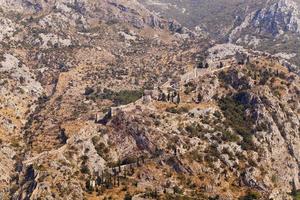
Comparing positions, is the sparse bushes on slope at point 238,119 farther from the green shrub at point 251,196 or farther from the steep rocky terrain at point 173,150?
the green shrub at point 251,196

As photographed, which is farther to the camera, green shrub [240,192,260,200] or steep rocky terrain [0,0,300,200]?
green shrub [240,192,260,200]

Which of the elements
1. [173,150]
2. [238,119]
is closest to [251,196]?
[173,150]

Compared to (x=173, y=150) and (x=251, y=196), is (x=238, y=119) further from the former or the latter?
(x=251, y=196)

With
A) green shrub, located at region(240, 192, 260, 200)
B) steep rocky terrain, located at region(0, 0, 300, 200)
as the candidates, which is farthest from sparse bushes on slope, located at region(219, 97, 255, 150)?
green shrub, located at region(240, 192, 260, 200)

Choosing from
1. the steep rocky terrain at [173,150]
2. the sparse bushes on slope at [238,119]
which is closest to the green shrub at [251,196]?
the steep rocky terrain at [173,150]

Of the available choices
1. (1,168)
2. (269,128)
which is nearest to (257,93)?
(269,128)

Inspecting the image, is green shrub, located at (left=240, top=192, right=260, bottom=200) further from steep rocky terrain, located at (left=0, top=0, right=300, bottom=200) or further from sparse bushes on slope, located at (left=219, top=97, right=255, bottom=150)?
sparse bushes on slope, located at (left=219, top=97, right=255, bottom=150)

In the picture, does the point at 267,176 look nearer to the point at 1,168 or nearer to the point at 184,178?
the point at 184,178

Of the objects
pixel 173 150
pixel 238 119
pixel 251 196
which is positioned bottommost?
pixel 251 196

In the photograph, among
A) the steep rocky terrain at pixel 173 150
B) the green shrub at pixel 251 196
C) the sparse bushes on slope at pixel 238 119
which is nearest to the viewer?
the steep rocky terrain at pixel 173 150

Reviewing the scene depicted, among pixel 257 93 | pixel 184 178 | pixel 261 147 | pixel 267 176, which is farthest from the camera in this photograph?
pixel 257 93

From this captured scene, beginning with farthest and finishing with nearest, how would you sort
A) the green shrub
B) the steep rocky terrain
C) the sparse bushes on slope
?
the sparse bushes on slope
the green shrub
the steep rocky terrain
